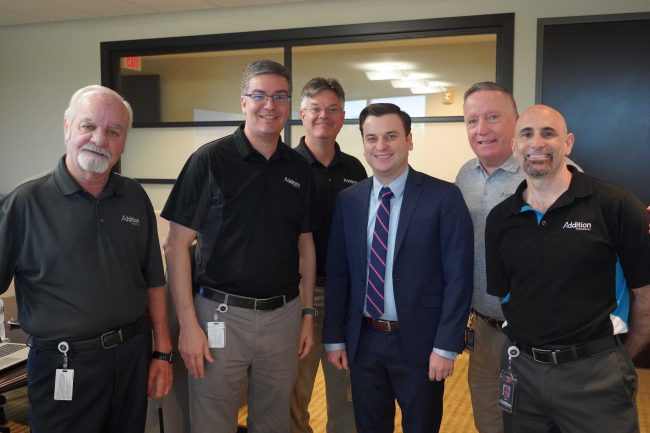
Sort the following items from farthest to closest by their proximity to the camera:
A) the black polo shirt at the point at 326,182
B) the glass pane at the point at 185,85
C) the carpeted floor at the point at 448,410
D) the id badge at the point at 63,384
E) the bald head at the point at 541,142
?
1. the glass pane at the point at 185,85
2. the carpeted floor at the point at 448,410
3. the black polo shirt at the point at 326,182
4. the bald head at the point at 541,142
5. the id badge at the point at 63,384

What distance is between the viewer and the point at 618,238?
165 centimetres

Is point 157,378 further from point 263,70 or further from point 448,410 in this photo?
point 448,410

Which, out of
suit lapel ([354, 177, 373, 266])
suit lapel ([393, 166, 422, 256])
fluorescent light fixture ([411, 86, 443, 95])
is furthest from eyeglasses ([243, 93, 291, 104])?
fluorescent light fixture ([411, 86, 443, 95])

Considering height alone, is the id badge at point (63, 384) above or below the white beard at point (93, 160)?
below

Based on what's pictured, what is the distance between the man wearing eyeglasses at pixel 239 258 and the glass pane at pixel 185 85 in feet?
11.2

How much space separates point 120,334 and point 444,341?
1087 millimetres

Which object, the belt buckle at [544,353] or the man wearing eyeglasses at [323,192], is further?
the man wearing eyeglasses at [323,192]

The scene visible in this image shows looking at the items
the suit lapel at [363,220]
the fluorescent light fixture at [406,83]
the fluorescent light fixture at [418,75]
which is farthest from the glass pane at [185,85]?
the suit lapel at [363,220]

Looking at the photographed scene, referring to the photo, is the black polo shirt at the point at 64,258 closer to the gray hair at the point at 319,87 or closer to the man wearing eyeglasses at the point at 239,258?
the man wearing eyeglasses at the point at 239,258

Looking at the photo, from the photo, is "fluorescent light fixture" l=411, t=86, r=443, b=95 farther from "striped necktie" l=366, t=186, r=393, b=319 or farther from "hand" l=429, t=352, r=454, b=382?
"hand" l=429, t=352, r=454, b=382

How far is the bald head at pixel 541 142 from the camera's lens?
1.73m

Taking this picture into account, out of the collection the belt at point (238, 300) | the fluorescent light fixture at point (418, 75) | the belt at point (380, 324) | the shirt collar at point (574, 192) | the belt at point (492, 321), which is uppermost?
the fluorescent light fixture at point (418, 75)

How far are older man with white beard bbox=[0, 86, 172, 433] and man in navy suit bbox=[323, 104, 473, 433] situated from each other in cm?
76

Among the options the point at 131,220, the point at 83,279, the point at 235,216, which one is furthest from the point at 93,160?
the point at 235,216
